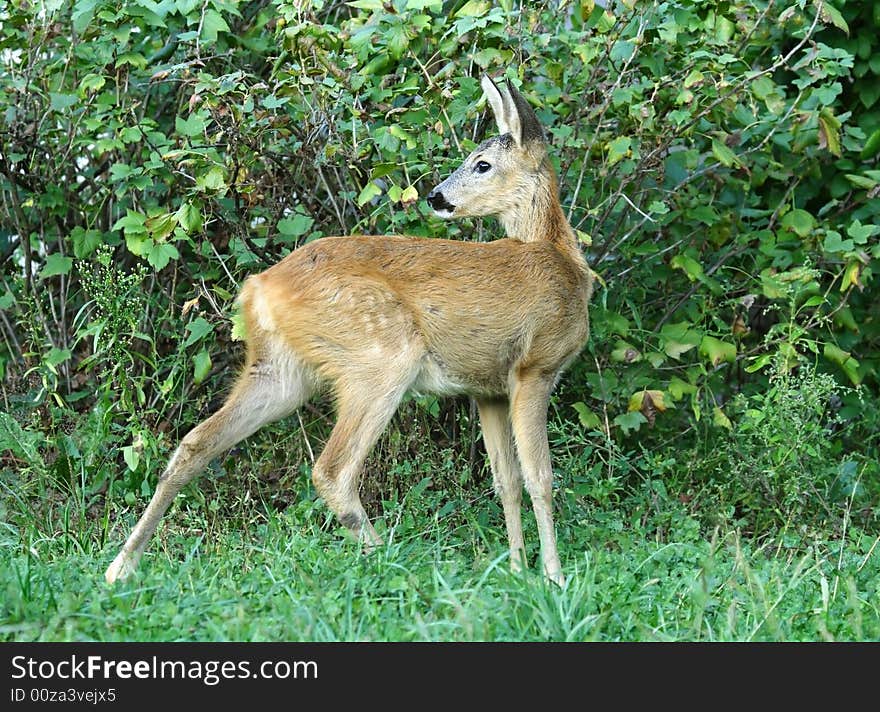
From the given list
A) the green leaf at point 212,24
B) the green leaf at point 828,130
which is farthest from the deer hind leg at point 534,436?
the green leaf at point 212,24

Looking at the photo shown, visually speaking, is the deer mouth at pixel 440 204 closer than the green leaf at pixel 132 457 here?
Yes

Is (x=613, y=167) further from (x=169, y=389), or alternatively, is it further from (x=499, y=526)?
(x=169, y=389)

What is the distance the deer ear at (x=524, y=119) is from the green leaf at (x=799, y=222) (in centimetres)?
159

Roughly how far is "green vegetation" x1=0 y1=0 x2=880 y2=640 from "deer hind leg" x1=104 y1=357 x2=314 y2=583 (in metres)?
0.33

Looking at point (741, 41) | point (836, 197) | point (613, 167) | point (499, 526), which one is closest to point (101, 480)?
point (499, 526)

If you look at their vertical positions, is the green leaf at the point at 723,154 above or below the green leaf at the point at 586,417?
above

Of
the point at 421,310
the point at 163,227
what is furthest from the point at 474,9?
the point at 163,227

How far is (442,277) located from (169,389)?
179 cm

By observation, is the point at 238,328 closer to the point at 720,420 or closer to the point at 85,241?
the point at 85,241

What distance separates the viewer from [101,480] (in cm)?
669

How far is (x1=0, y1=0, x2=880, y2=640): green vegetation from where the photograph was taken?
241 inches

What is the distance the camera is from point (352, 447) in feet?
17.6

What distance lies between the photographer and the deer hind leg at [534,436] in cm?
566

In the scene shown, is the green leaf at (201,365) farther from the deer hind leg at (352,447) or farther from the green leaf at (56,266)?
the deer hind leg at (352,447)
